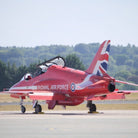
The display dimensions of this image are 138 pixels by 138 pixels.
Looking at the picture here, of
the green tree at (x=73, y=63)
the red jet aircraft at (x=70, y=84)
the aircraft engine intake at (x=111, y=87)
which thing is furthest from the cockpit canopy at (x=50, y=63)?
the green tree at (x=73, y=63)

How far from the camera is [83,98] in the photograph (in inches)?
1362

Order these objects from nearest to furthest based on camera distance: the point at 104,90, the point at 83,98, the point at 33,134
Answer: the point at 33,134, the point at 104,90, the point at 83,98

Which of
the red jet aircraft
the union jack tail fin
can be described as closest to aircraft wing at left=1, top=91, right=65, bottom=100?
the red jet aircraft

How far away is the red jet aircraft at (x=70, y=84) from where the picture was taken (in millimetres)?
32000

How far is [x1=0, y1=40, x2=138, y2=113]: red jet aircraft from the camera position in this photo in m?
32.0

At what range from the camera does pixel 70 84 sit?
113ft

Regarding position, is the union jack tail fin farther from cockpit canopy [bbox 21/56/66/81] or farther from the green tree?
the green tree

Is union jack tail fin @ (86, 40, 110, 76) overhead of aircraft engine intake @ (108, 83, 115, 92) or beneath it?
overhead

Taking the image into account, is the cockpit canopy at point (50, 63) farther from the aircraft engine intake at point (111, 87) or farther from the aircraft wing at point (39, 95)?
the aircraft engine intake at point (111, 87)

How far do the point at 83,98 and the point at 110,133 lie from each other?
17927 millimetres

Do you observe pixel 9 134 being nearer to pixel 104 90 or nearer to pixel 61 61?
pixel 104 90

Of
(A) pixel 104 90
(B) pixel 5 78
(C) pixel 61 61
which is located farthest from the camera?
(B) pixel 5 78

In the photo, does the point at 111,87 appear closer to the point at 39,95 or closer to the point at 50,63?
the point at 39,95

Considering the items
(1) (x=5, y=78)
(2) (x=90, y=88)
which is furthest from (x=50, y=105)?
(1) (x=5, y=78)
